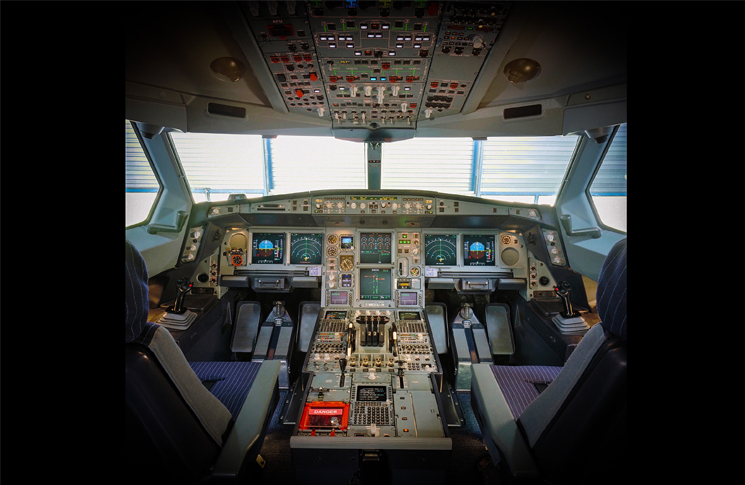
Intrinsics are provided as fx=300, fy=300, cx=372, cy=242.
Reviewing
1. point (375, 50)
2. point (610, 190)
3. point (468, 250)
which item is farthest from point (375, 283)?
point (610, 190)

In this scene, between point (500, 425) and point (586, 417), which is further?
point (500, 425)

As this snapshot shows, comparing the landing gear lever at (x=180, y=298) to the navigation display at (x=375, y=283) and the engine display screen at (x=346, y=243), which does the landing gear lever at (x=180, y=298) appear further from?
the navigation display at (x=375, y=283)

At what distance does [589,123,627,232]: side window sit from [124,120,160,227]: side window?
4.83 metres

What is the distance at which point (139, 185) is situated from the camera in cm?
345

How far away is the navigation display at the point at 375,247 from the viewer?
3.59m

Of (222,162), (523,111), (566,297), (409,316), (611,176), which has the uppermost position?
(222,162)

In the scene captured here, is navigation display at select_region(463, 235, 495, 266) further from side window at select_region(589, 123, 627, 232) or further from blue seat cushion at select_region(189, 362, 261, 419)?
blue seat cushion at select_region(189, 362, 261, 419)

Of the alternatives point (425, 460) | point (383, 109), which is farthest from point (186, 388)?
point (383, 109)

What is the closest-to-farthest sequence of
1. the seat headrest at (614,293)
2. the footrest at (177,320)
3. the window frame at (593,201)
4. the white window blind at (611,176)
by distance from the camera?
1. the seat headrest at (614,293)
2. the footrest at (177,320)
3. the window frame at (593,201)
4. the white window blind at (611,176)

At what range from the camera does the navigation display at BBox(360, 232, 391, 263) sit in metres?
3.59

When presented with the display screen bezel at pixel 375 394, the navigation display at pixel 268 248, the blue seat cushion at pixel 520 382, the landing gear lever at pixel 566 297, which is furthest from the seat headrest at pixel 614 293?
the navigation display at pixel 268 248

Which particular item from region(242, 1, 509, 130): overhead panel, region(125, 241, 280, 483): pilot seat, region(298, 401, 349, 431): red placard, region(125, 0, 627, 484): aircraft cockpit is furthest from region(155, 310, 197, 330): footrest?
region(242, 1, 509, 130): overhead panel

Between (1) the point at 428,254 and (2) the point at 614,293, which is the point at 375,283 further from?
(2) the point at 614,293

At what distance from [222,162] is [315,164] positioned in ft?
4.51
